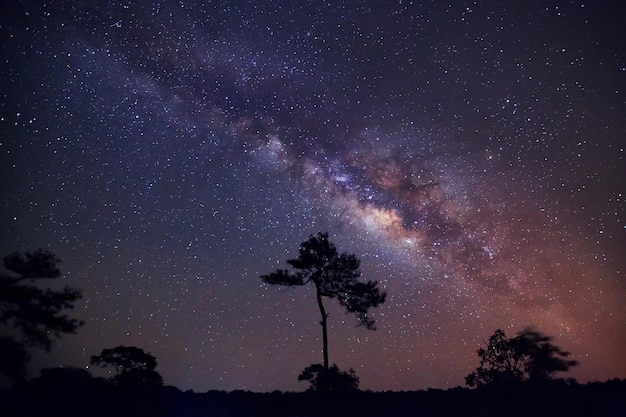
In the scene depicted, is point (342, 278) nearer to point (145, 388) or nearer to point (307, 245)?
point (307, 245)

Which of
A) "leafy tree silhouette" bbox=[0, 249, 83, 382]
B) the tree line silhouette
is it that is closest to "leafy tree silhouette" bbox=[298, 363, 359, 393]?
the tree line silhouette

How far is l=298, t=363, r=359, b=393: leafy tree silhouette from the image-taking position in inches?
1315

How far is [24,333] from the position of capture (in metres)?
21.8

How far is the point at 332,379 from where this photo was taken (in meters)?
33.7

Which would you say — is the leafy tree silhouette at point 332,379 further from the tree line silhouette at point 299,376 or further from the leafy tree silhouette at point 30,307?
the leafy tree silhouette at point 30,307

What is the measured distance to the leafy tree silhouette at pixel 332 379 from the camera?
33406 millimetres

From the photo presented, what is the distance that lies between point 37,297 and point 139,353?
27.7 meters

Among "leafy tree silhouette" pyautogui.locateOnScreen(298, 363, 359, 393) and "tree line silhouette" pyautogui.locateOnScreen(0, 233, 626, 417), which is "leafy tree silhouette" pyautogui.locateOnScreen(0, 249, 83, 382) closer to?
"tree line silhouette" pyautogui.locateOnScreen(0, 233, 626, 417)

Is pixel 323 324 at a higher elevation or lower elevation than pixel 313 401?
higher

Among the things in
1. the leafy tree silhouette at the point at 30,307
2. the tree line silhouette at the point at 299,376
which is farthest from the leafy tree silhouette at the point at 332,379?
the leafy tree silhouette at the point at 30,307

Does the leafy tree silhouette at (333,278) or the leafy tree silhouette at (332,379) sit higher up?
the leafy tree silhouette at (333,278)

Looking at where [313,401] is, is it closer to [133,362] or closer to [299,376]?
[299,376]

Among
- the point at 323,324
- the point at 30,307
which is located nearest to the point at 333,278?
the point at 323,324

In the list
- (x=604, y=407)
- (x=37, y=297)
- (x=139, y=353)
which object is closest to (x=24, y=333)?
(x=37, y=297)
